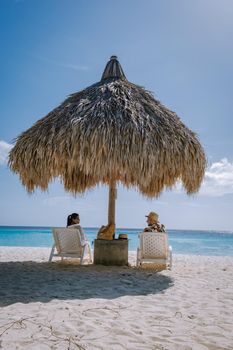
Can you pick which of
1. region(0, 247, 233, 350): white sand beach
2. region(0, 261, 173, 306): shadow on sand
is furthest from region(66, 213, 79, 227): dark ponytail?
region(0, 247, 233, 350): white sand beach

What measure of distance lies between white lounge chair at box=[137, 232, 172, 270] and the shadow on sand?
22 centimetres

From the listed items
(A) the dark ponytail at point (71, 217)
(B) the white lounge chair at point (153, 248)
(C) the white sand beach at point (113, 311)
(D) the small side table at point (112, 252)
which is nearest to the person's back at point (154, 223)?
(B) the white lounge chair at point (153, 248)

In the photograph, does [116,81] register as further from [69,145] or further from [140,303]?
[140,303]

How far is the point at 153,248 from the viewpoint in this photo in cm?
581

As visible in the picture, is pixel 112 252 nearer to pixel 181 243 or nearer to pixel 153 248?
pixel 153 248

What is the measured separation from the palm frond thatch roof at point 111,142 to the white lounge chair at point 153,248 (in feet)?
2.74

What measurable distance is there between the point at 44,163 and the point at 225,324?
373 centimetres

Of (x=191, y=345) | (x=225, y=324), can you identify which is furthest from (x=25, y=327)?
(x=225, y=324)

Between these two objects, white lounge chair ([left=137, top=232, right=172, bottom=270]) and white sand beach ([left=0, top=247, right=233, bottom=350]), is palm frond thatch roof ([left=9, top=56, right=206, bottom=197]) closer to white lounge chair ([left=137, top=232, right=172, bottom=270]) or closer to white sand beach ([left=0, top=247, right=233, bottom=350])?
white lounge chair ([left=137, top=232, right=172, bottom=270])

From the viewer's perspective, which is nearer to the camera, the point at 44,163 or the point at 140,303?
the point at 140,303

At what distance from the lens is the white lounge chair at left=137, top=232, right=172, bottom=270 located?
573cm

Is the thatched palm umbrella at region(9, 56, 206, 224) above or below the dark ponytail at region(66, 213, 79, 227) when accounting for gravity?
above

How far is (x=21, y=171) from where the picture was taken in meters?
6.12

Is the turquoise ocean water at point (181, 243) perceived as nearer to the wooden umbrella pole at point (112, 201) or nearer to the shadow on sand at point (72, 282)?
the wooden umbrella pole at point (112, 201)
